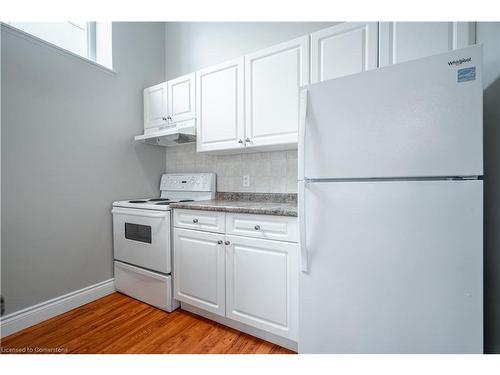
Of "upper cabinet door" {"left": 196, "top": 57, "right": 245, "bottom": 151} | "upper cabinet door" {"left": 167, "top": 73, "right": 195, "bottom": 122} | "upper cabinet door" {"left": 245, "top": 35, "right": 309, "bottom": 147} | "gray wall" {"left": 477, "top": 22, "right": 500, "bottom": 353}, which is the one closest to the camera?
"gray wall" {"left": 477, "top": 22, "right": 500, "bottom": 353}

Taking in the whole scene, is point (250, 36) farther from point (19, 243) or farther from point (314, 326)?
point (19, 243)

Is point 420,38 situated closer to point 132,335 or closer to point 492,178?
point 492,178

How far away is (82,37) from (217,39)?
127cm

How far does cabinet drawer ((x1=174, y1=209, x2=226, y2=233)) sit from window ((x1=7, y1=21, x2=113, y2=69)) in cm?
166

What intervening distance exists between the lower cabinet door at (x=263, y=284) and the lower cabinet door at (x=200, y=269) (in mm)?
76

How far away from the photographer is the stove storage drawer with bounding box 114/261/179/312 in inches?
73.3

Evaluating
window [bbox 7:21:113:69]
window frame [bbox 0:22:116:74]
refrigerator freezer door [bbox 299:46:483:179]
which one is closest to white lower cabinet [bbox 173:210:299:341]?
refrigerator freezer door [bbox 299:46:483:179]

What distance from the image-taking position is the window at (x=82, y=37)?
1.91m

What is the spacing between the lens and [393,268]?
0.95 metres

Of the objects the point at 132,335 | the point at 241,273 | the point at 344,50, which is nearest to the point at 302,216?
the point at 241,273

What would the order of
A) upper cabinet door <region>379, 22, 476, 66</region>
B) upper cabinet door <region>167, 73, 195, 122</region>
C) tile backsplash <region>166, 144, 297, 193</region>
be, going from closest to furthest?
upper cabinet door <region>379, 22, 476, 66</region> → tile backsplash <region>166, 144, 297, 193</region> → upper cabinet door <region>167, 73, 195, 122</region>

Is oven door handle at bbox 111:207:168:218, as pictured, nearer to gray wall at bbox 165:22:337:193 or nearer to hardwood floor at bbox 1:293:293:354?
gray wall at bbox 165:22:337:193

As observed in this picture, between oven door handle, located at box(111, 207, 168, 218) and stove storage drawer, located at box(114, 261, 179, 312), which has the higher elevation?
oven door handle, located at box(111, 207, 168, 218)

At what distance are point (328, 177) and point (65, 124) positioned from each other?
2.11 m
